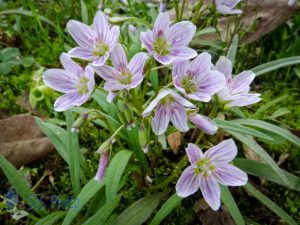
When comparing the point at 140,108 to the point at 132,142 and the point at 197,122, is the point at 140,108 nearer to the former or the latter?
the point at 132,142

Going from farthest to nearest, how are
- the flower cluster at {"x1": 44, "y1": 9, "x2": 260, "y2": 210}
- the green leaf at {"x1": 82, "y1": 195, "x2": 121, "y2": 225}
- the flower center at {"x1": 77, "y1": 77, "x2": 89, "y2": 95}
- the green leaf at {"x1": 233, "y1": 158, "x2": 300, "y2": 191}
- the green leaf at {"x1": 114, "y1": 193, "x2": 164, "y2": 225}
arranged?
1. the green leaf at {"x1": 233, "y1": 158, "x2": 300, "y2": 191}
2. the green leaf at {"x1": 114, "y1": 193, "x2": 164, "y2": 225}
3. the green leaf at {"x1": 82, "y1": 195, "x2": 121, "y2": 225}
4. the flower center at {"x1": 77, "y1": 77, "x2": 89, "y2": 95}
5. the flower cluster at {"x1": 44, "y1": 9, "x2": 260, "y2": 210}

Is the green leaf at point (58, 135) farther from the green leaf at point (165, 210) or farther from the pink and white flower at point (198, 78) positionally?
the pink and white flower at point (198, 78)

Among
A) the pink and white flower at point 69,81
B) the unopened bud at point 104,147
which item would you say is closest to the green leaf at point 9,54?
the pink and white flower at point 69,81

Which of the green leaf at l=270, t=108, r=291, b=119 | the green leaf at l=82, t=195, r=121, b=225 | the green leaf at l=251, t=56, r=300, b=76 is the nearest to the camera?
the green leaf at l=82, t=195, r=121, b=225

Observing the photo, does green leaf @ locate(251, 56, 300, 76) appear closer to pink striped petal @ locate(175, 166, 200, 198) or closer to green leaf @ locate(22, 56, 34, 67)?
pink striped petal @ locate(175, 166, 200, 198)

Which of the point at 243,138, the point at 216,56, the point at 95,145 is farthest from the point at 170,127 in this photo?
the point at 216,56

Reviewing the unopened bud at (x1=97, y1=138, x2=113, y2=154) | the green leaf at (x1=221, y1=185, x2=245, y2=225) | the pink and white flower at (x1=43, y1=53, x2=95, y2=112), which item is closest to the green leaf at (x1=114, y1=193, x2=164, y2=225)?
the green leaf at (x1=221, y1=185, x2=245, y2=225)

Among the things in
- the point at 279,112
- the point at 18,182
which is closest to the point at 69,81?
the point at 18,182
